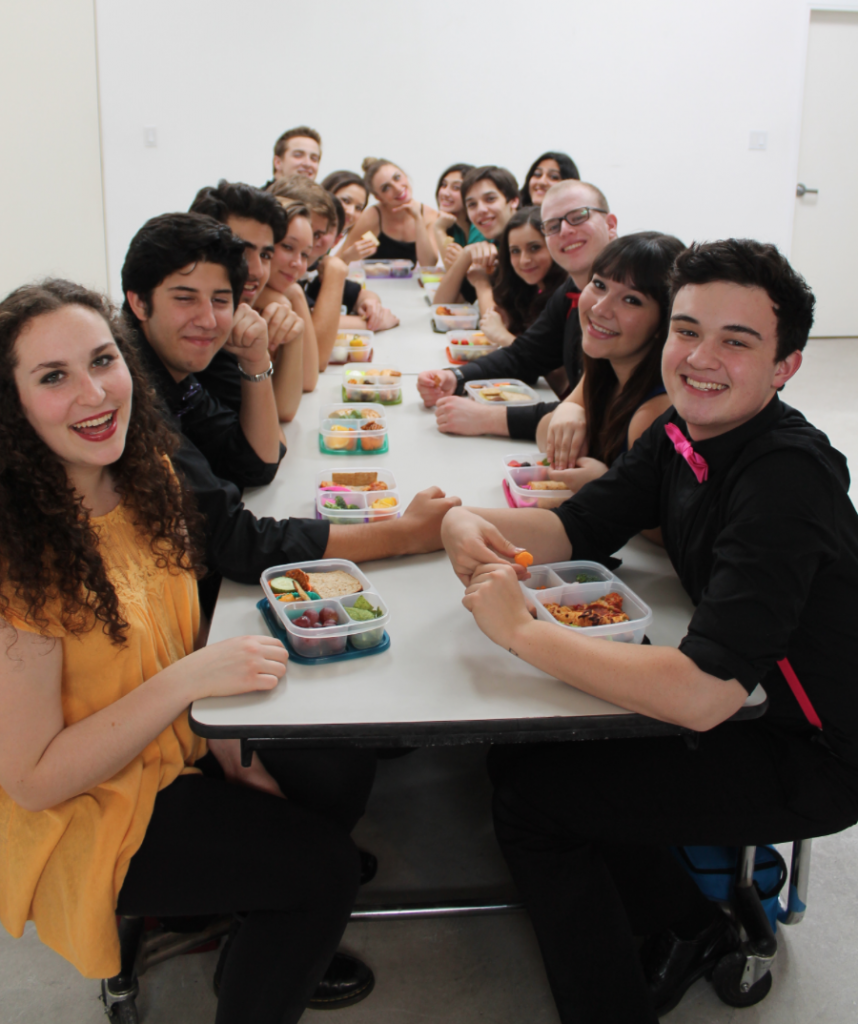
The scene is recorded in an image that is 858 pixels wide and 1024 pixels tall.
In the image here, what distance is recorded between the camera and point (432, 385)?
2.67 metres

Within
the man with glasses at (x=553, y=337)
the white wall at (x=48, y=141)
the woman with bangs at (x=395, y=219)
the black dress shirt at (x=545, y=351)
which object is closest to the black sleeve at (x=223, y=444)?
the man with glasses at (x=553, y=337)

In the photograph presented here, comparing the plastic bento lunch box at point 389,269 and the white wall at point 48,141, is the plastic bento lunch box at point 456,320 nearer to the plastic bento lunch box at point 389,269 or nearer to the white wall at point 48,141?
the plastic bento lunch box at point 389,269

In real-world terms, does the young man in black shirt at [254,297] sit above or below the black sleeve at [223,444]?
above

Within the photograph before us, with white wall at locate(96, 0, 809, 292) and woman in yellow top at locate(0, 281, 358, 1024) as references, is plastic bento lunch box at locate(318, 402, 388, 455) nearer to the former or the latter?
woman in yellow top at locate(0, 281, 358, 1024)

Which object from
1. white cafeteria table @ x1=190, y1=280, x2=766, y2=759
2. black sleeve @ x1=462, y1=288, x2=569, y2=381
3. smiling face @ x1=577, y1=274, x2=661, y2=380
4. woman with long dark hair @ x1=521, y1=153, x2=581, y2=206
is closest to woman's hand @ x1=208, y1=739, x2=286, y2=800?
white cafeteria table @ x1=190, y1=280, x2=766, y2=759

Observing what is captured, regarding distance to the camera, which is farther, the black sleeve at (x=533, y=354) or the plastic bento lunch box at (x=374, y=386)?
the black sleeve at (x=533, y=354)

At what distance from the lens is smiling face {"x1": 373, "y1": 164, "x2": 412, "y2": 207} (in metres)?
5.04

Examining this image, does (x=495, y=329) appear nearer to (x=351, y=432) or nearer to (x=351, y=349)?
(x=351, y=349)

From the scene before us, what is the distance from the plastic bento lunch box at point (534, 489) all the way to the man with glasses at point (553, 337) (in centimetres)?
41

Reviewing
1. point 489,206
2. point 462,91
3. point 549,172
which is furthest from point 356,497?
point 462,91

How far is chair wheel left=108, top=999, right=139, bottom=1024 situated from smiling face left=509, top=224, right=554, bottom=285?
2.83 metres

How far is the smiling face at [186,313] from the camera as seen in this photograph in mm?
1766

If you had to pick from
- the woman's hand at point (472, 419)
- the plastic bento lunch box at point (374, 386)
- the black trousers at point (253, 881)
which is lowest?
the black trousers at point (253, 881)

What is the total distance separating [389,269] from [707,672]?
452cm
